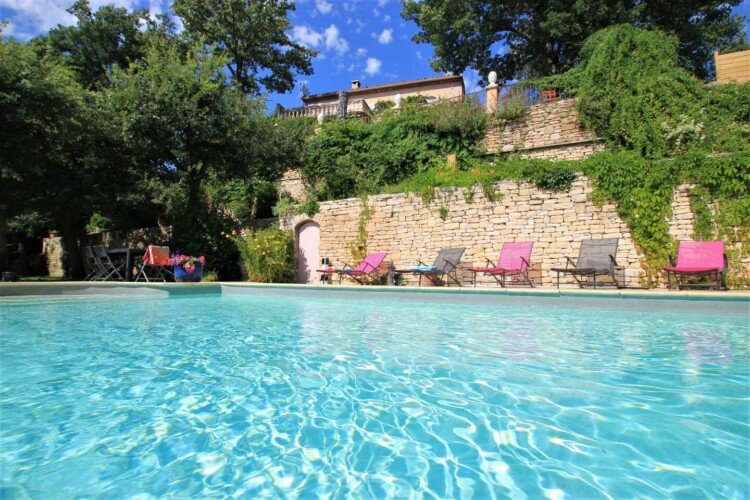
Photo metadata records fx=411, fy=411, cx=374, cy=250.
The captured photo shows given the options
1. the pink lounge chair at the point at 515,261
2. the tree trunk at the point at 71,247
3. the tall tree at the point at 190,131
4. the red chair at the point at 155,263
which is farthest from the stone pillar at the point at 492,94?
the tree trunk at the point at 71,247

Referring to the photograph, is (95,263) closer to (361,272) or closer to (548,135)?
(361,272)

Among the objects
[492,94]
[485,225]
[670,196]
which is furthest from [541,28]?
[670,196]

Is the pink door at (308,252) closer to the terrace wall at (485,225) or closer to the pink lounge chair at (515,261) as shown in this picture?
the terrace wall at (485,225)

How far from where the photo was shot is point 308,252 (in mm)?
12961

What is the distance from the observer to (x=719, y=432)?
1.97 metres

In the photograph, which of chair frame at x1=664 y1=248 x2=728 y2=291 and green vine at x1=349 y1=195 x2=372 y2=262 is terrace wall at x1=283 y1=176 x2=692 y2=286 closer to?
green vine at x1=349 y1=195 x2=372 y2=262

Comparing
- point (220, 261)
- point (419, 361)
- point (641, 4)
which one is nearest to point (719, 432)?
point (419, 361)

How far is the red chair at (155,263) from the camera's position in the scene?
11117 mm

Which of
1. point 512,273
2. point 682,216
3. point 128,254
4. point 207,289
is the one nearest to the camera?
point 682,216

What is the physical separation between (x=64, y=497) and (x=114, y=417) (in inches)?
29.4

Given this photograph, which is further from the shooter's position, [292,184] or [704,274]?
[292,184]

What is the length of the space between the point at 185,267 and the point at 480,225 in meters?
8.05

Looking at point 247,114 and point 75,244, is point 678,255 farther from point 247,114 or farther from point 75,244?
point 75,244

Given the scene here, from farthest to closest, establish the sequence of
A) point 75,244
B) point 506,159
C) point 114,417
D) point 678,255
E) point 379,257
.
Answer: point 75,244 → point 506,159 → point 379,257 → point 678,255 → point 114,417
